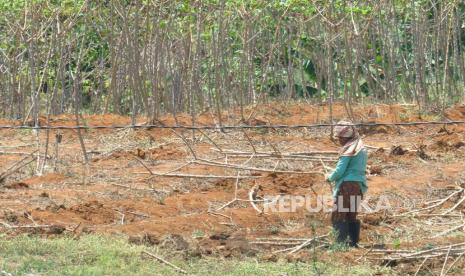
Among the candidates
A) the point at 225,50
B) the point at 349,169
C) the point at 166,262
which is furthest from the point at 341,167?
the point at 225,50

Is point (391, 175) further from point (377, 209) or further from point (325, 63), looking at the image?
point (325, 63)

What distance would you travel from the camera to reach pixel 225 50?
1377 centimetres

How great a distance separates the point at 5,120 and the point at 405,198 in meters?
6.40

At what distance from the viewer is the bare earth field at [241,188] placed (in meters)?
7.27

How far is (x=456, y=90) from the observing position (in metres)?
14.1

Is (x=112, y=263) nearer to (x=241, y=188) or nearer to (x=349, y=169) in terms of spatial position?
(x=349, y=169)

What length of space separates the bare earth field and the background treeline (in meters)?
0.52

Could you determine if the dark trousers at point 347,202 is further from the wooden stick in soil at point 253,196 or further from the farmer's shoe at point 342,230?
the wooden stick in soil at point 253,196

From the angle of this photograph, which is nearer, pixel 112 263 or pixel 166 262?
pixel 112 263

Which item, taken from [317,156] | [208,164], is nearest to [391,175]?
[317,156]

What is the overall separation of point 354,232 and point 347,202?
21 cm

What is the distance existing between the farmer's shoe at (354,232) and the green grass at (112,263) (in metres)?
0.79

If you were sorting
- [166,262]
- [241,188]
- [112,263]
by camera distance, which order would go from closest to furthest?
[112,263] → [166,262] → [241,188]

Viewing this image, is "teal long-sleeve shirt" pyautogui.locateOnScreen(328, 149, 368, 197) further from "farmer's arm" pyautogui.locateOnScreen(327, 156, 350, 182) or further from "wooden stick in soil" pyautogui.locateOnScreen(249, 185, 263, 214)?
"wooden stick in soil" pyautogui.locateOnScreen(249, 185, 263, 214)
